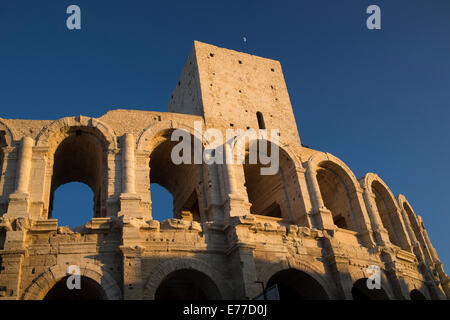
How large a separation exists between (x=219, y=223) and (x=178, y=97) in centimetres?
924

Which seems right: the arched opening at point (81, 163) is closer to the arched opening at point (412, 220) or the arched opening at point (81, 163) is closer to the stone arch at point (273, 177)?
the stone arch at point (273, 177)

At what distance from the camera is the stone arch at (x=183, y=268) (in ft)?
41.6

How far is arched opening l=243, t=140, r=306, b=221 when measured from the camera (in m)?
17.7

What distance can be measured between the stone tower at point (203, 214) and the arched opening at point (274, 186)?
59 mm

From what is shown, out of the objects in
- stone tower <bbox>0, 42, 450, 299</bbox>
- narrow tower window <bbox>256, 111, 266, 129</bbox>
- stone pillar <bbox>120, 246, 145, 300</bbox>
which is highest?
narrow tower window <bbox>256, 111, 266, 129</bbox>

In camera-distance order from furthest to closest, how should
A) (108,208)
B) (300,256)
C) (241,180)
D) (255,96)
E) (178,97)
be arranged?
1. (178,97)
2. (255,96)
3. (241,180)
4. (300,256)
5. (108,208)

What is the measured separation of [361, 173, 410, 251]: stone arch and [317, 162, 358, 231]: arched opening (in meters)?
1.02

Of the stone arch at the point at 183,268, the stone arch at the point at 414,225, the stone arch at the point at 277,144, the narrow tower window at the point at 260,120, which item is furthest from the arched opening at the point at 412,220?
the stone arch at the point at 183,268

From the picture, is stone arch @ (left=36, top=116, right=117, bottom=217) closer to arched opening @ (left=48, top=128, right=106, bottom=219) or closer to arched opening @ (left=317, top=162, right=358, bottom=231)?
arched opening @ (left=48, top=128, right=106, bottom=219)

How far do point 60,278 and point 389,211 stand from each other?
15.1m

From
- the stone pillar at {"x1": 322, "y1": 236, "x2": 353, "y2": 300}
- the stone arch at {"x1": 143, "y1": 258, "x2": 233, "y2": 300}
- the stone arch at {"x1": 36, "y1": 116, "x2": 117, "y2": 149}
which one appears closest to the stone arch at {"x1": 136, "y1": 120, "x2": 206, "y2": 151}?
the stone arch at {"x1": 36, "y1": 116, "x2": 117, "y2": 149}
